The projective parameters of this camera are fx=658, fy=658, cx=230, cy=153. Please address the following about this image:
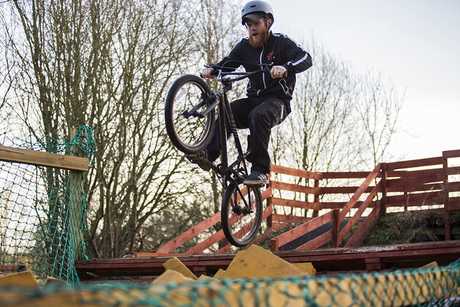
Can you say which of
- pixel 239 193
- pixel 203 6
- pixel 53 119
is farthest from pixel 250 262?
Answer: pixel 203 6

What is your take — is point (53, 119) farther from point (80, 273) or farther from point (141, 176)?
point (80, 273)

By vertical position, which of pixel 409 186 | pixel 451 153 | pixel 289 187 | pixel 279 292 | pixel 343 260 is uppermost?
pixel 451 153

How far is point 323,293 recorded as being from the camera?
1770mm

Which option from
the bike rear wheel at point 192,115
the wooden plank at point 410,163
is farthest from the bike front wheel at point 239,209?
the wooden plank at point 410,163

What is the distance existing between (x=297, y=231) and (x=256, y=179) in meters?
3.32

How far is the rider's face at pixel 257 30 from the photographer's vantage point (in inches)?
226

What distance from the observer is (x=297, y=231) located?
878 centimetres

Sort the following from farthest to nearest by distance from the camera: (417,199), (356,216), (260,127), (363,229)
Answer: (417,199), (363,229), (356,216), (260,127)

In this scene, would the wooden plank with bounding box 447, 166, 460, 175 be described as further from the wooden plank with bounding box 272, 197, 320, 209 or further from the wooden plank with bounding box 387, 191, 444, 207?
the wooden plank with bounding box 272, 197, 320, 209

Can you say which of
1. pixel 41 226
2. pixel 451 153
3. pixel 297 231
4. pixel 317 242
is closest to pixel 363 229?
pixel 451 153

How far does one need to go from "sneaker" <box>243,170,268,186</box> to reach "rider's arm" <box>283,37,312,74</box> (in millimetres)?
911

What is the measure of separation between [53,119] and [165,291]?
35.0ft

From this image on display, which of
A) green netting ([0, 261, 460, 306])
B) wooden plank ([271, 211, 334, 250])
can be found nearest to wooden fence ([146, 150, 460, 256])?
wooden plank ([271, 211, 334, 250])

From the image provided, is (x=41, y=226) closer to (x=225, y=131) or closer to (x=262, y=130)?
(x=225, y=131)
